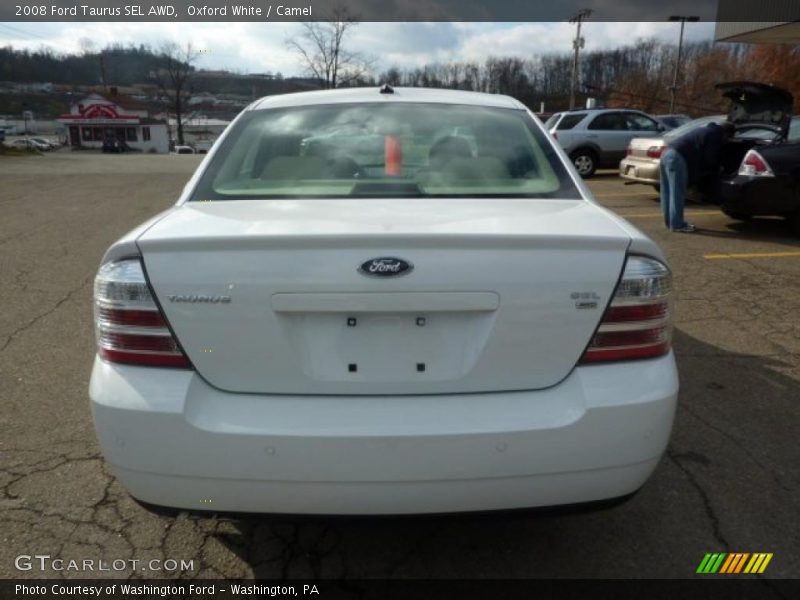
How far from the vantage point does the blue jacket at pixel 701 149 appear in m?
7.88

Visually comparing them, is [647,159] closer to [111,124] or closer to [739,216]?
[739,216]

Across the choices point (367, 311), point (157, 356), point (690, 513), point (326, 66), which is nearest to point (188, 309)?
point (157, 356)

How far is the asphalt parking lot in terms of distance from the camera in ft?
7.40

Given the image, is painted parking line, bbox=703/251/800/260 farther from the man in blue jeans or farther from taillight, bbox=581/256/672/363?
taillight, bbox=581/256/672/363

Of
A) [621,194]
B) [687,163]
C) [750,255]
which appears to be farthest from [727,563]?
[621,194]

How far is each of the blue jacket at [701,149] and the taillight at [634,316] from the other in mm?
6837

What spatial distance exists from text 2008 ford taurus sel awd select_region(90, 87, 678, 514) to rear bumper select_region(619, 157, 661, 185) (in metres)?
8.90

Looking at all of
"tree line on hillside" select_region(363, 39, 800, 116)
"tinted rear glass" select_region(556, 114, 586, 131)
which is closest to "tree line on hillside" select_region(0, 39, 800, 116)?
"tree line on hillside" select_region(363, 39, 800, 116)

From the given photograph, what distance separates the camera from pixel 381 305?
1764 mm

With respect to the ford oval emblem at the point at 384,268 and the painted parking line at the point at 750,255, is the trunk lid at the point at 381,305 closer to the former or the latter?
the ford oval emblem at the point at 384,268

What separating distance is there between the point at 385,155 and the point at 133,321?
1356 mm

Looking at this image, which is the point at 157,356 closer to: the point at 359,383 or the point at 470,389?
the point at 359,383

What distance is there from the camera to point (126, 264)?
1.85 m

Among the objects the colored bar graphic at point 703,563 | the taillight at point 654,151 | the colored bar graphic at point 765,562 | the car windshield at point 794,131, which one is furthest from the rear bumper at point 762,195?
the colored bar graphic at point 703,563
